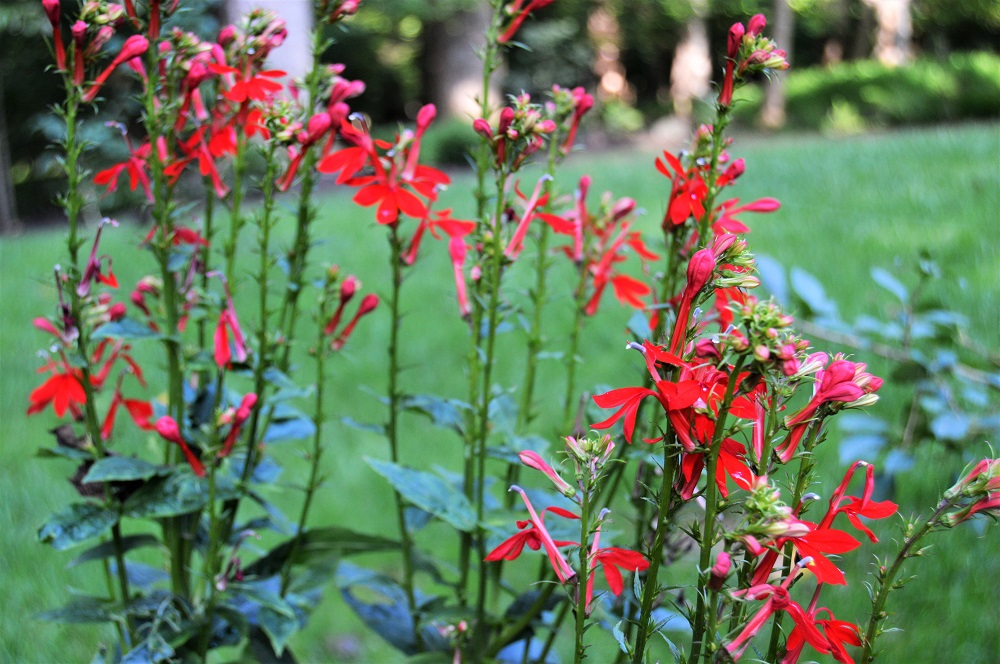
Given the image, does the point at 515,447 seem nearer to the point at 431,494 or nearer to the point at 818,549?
the point at 431,494

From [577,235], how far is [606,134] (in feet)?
49.8

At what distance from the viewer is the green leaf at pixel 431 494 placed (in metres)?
1.32

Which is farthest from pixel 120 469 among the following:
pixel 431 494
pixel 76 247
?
pixel 431 494

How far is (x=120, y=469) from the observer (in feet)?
4.47

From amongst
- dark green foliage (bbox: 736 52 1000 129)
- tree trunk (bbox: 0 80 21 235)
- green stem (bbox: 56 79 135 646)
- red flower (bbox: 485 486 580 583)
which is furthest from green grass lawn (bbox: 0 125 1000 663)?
dark green foliage (bbox: 736 52 1000 129)

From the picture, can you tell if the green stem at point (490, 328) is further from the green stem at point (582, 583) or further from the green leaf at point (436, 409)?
the green stem at point (582, 583)

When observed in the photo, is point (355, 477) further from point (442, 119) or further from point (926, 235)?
point (442, 119)

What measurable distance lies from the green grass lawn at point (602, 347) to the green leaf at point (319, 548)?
0.41ft

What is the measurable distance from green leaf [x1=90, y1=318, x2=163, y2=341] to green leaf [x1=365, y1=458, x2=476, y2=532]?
0.40 m

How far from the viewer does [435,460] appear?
3.48 metres

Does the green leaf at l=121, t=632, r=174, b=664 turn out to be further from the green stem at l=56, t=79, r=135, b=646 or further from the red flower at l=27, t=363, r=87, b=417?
the red flower at l=27, t=363, r=87, b=417

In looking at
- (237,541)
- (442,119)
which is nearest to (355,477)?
(237,541)

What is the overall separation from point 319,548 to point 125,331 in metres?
0.55

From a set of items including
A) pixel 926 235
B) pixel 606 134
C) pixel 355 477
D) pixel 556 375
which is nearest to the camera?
pixel 355 477
